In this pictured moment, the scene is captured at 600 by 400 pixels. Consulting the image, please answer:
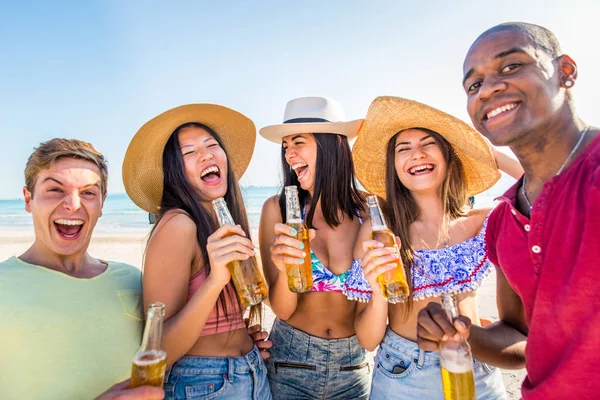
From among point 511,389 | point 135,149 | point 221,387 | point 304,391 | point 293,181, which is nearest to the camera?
point 221,387

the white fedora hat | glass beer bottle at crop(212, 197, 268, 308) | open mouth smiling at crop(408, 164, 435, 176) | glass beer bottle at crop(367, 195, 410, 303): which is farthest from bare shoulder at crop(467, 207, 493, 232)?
glass beer bottle at crop(212, 197, 268, 308)

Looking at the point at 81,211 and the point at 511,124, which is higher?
the point at 511,124

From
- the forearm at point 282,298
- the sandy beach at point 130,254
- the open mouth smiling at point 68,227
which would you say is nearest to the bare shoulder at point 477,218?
the forearm at point 282,298

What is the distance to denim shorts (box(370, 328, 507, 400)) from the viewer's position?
2334 mm

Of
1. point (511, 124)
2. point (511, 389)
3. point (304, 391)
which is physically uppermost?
point (511, 124)

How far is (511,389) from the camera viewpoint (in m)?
4.48

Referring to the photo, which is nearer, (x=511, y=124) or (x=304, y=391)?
(x=511, y=124)

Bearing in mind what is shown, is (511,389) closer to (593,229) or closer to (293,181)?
(293,181)

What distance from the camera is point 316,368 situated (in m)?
2.78

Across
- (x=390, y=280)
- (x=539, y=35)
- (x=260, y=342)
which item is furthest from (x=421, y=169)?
(x=260, y=342)

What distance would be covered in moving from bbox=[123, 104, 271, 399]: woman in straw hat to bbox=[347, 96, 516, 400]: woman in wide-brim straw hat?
2.85 ft

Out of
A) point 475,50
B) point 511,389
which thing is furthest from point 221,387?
point 511,389

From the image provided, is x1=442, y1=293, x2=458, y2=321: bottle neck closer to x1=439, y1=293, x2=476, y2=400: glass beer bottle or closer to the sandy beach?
x1=439, y1=293, x2=476, y2=400: glass beer bottle

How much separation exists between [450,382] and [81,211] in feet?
7.44
